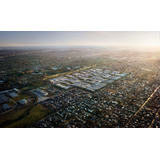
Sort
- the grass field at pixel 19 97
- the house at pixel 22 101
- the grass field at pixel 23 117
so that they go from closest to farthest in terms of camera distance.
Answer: the grass field at pixel 23 117 → the house at pixel 22 101 → the grass field at pixel 19 97

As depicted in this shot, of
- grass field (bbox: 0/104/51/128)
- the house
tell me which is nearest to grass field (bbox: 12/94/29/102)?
the house

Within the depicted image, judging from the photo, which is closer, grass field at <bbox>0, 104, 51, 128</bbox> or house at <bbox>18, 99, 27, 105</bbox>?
grass field at <bbox>0, 104, 51, 128</bbox>

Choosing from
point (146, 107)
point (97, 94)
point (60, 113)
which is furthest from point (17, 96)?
point (146, 107)

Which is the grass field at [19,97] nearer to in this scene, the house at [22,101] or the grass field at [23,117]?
the house at [22,101]

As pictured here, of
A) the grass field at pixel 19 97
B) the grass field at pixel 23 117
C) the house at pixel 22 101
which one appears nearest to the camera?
the grass field at pixel 23 117

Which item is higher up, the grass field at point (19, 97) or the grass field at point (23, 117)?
the grass field at point (19, 97)

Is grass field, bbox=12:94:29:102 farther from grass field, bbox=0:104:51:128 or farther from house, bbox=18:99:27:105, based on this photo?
grass field, bbox=0:104:51:128

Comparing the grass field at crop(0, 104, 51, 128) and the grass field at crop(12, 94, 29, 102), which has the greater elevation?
the grass field at crop(12, 94, 29, 102)

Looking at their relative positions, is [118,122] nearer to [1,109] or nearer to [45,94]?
[45,94]

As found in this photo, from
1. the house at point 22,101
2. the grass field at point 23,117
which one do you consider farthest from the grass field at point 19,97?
the grass field at point 23,117

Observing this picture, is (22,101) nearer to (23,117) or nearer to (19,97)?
(19,97)
